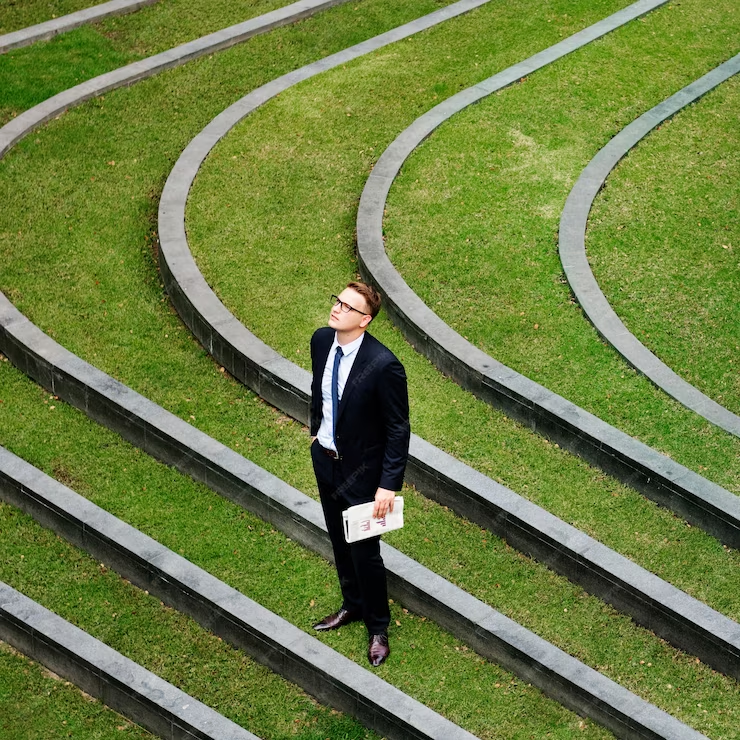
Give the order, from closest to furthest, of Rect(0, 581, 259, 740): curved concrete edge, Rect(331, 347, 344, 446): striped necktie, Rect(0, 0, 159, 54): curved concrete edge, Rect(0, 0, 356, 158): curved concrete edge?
Rect(331, 347, 344, 446): striped necktie < Rect(0, 581, 259, 740): curved concrete edge < Rect(0, 0, 356, 158): curved concrete edge < Rect(0, 0, 159, 54): curved concrete edge

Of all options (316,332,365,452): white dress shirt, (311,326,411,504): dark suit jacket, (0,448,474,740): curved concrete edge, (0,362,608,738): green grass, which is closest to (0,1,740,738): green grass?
(0,362,608,738): green grass

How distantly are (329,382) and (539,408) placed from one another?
2.88 metres

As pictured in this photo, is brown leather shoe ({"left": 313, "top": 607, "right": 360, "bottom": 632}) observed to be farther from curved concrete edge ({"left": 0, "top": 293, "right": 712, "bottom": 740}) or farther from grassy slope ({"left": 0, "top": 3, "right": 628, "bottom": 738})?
curved concrete edge ({"left": 0, "top": 293, "right": 712, "bottom": 740})

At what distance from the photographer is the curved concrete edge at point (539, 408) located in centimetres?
910

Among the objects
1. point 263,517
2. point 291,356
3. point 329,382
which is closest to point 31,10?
point 291,356

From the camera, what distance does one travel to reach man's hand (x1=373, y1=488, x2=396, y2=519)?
24.2 ft

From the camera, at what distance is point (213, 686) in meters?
7.93

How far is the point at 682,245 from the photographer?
486 inches

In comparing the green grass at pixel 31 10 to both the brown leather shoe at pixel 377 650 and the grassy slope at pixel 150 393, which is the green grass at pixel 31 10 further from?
the brown leather shoe at pixel 377 650

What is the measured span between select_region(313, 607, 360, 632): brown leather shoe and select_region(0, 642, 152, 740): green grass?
1.31m

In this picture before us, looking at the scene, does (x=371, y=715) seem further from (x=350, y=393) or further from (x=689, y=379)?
(x=689, y=379)

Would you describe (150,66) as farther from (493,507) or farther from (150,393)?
(493,507)

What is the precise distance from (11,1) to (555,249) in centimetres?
869

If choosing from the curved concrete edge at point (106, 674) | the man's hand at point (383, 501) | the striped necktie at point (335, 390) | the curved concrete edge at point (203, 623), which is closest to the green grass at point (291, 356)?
the curved concrete edge at point (203, 623)
